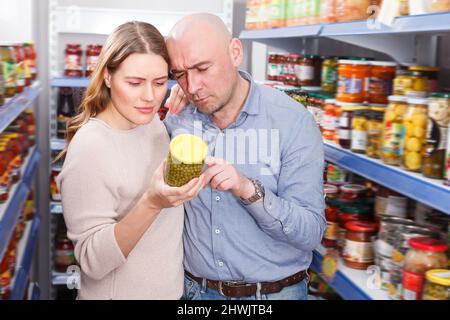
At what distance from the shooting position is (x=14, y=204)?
265 centimetres

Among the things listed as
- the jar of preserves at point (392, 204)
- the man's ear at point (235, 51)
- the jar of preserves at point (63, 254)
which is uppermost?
the man's ear at point (235, 51)

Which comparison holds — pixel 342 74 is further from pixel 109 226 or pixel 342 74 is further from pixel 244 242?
pixel 109 226

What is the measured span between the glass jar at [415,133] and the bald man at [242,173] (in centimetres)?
26

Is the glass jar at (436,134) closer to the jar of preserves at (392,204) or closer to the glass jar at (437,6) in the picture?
the glass jar at (437,6)

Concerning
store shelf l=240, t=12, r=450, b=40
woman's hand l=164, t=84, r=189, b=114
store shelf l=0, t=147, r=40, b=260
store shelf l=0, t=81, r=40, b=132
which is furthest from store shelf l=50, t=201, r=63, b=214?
woman's hand l=164, t=84, r=189, b=114

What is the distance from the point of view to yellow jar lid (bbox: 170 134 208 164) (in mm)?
1351

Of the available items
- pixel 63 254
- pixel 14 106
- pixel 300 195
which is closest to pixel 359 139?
pixel 300 195

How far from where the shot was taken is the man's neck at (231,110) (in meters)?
1.76

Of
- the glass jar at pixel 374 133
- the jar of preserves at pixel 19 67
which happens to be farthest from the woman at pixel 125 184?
the jar of preserves at pixel 19 67

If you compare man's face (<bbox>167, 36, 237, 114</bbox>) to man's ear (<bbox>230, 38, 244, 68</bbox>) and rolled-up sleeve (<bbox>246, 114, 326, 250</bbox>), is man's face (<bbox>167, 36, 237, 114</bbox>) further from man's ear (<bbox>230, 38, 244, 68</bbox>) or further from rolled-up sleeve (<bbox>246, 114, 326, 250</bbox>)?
rolled-up sleeve (<bbox>246, 114, 326, 250</bbox>)

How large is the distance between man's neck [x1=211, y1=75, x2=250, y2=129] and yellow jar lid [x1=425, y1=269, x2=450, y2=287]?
0.64 metres

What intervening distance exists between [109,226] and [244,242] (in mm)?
418

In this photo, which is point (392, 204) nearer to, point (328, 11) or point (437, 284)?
point (437, 284)

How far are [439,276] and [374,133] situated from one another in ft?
1.85
